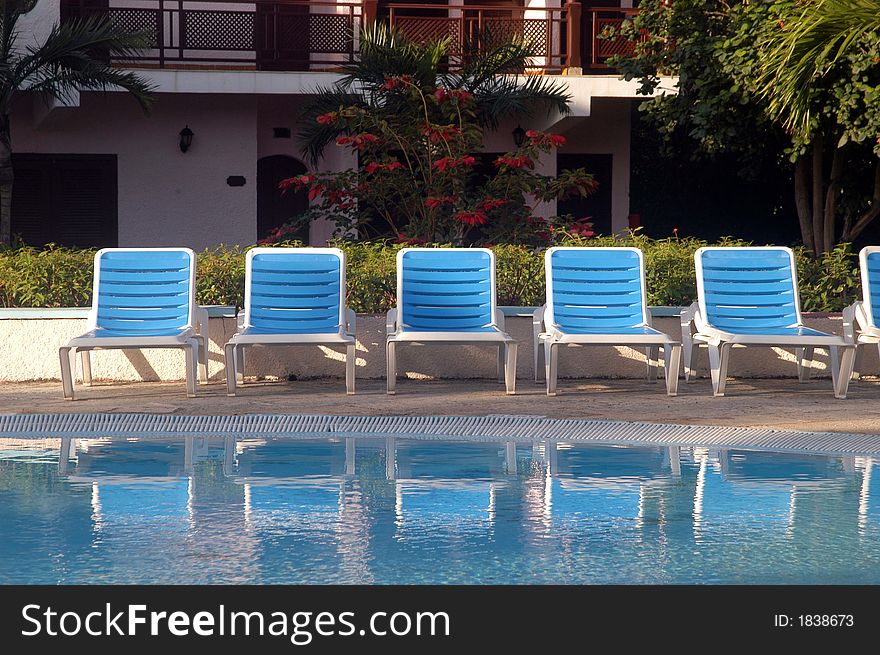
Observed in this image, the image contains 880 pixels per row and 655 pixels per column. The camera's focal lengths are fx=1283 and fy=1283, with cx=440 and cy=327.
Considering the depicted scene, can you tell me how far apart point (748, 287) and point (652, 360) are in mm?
979

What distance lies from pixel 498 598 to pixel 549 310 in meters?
5.62

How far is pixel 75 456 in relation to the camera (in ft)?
24.0

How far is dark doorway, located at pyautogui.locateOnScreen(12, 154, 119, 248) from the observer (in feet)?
62.7

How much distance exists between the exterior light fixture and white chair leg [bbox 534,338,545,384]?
10119 millimetres

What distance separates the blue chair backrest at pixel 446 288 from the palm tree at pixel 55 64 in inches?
248

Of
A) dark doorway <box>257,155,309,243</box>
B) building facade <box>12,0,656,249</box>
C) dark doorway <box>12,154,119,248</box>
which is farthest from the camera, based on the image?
dark doorway <box>257,155,309,243</box>

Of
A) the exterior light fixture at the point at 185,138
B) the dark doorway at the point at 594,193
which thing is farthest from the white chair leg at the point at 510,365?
the dark doorway at the point at 594,193

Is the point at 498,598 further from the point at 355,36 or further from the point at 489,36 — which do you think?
the point at 355,36

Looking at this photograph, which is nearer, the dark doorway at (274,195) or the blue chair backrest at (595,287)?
the blue chair backrest at (595,287)

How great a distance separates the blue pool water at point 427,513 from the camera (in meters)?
4.88

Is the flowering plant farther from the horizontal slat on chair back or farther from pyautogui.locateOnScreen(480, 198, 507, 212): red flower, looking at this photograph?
the horizontal slat on chair back

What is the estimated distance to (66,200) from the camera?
19.3m

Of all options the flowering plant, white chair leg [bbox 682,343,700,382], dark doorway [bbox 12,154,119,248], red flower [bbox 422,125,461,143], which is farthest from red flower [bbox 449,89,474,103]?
dark doorway [bbox 12,154,119,248]

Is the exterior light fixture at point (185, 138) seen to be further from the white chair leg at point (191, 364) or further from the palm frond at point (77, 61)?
the white chair leg at point (191, 364)
